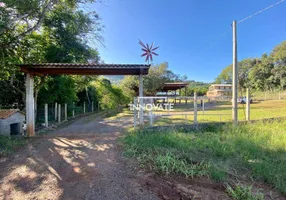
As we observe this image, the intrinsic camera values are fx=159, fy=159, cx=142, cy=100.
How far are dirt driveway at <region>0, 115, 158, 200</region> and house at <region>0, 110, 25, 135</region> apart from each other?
5.41 feet

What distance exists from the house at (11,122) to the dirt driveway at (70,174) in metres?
1.65

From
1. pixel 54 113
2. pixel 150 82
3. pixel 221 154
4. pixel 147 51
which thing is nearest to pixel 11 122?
pixel 54 113

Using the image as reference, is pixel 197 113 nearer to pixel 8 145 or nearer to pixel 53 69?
pixel 53 69

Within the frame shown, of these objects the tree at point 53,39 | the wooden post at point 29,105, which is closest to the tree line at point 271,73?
the tree at point 53,39

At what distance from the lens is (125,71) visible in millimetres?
6367

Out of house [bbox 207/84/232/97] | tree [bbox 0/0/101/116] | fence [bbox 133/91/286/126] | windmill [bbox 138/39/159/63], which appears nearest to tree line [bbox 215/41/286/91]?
house [bbox 207/84/232/97]

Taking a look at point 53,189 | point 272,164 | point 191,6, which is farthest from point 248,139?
point 191,6

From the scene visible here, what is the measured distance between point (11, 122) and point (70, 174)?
454cm

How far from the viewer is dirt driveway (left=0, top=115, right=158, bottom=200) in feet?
8.31

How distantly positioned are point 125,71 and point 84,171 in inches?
161

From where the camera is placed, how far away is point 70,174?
3.13 m

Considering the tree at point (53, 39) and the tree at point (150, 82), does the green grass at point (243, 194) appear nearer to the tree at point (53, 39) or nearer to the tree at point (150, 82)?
the tree at point (53, 39)

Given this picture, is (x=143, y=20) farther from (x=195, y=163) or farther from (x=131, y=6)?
(x=195, y=163)

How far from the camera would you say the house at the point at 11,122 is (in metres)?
5.57
